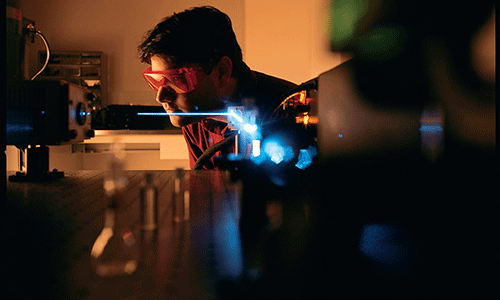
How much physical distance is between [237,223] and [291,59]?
2473 millimetres

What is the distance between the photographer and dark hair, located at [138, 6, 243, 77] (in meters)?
1.21

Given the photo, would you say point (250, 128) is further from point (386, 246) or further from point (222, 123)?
point (222, 123)

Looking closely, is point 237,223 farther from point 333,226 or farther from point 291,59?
point 291,59

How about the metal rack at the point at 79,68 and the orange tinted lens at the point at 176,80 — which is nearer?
the orange tinted lens at the point at 176,80

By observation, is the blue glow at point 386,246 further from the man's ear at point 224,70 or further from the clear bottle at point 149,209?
the man's ear at point 224,70

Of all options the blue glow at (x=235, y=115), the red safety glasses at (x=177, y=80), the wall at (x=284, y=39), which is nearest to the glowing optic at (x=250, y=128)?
the blue glow at (x=235, y=115)

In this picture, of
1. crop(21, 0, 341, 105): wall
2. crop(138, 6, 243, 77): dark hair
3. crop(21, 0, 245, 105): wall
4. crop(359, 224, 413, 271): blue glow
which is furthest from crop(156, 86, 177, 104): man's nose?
crop(21, 0, 245, 105): wall

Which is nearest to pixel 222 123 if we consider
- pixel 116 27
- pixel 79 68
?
pixel 79 68

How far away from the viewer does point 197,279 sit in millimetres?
254

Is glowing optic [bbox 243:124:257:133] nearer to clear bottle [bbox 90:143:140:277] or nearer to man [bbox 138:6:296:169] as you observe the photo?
clear bottle [bbox 90:143:140:277]

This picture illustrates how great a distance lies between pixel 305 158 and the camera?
0.52 metres

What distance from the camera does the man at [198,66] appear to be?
1178 millimetres

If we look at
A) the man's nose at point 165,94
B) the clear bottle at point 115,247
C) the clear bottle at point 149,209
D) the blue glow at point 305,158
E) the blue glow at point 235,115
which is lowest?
the clear bottle at point 115,247

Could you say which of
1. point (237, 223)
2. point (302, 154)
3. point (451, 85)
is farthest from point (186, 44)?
point (451, 85)
